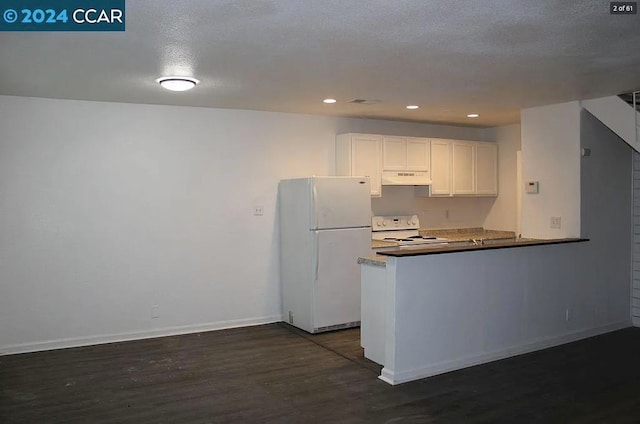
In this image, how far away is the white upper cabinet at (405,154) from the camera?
6387 millimetres

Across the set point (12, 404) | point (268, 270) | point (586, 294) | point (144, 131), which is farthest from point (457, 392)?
point (144, 131)

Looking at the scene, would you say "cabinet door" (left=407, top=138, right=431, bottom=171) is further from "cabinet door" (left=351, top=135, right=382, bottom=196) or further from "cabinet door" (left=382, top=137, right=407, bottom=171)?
"cabinet door" (left=351, top=135, right=382, bottom=196)

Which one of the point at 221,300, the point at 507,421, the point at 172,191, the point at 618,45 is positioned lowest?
the point at 507,421

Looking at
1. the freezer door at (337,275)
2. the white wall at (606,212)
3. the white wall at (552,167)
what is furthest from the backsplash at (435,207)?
the white wall at (606,212)

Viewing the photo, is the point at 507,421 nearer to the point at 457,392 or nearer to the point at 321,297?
the point at 457,392

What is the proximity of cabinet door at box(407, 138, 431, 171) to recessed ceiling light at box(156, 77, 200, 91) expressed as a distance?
3.08 m

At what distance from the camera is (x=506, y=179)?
23.9 feet

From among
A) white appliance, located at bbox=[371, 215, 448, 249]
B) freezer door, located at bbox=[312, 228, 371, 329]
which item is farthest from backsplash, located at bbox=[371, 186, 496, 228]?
freezer door, located at bbox=[312, 228, 371, 329]

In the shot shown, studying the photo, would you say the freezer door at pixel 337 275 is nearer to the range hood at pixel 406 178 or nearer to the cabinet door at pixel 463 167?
the range hood at pixel 406 178

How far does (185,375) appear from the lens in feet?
14.1

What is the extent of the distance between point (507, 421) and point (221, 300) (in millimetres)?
3258

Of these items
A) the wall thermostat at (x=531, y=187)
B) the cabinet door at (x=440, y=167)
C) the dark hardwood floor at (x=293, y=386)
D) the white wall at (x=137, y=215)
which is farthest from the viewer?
the cabinet door at (x=440, y=167)

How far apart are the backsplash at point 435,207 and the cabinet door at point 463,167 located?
41cm

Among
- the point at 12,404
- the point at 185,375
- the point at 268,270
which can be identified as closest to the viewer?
the point at 12,404
